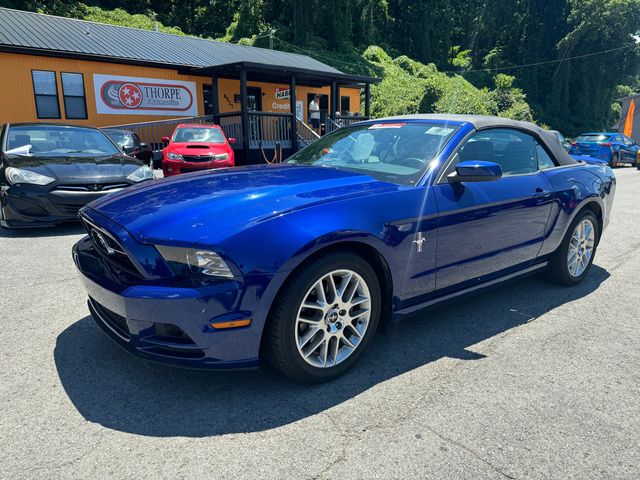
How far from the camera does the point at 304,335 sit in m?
2.51

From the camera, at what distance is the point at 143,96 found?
17688 mm

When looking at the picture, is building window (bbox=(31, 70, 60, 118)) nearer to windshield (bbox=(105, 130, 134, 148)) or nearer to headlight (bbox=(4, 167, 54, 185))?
windshield (bbox=(105, 130, 134, 148))

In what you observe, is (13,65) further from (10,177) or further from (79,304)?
(79,304)

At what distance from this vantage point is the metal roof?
50.4ft

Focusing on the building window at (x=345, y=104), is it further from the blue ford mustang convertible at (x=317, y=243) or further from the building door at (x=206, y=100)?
the blue ford mustang convertible at (x=317, y=243)

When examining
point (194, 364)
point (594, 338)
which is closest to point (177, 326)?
point (194, 364)

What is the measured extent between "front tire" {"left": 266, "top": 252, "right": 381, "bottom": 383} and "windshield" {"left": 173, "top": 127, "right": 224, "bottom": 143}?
974 cm

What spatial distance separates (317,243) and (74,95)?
17.1 m

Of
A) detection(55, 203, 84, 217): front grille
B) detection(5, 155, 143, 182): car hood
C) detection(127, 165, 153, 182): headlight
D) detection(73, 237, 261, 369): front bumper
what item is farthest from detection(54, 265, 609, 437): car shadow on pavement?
detection(127, 165, 153, 182): headlight

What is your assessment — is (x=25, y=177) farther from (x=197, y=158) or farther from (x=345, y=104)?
(x=345, y=104)

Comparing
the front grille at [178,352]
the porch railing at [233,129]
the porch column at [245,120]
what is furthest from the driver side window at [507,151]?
the porch railing at [233,129]

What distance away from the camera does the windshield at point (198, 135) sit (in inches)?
453

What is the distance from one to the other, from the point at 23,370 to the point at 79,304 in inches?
40.4

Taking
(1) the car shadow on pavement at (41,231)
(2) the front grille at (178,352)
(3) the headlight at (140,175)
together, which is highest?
(3) the headlight at (140,175)
